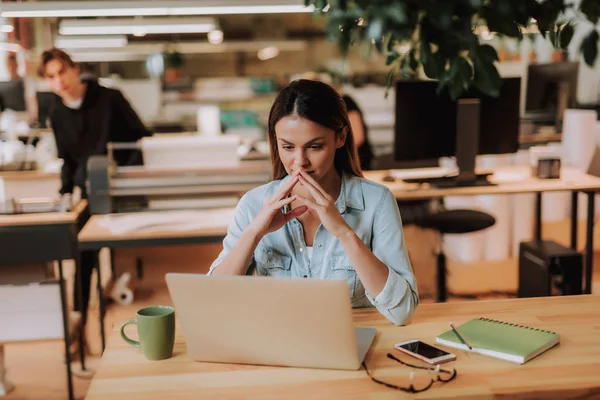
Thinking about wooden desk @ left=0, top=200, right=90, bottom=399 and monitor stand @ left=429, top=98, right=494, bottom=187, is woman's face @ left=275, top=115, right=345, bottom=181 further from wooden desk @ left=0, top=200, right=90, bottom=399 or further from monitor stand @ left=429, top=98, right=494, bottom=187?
monitor stand @ left=429, top=98, right=494, bottom=187

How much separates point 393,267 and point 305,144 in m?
0.37

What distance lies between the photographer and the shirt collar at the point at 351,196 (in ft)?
5.74

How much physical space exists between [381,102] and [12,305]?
6.16 metres

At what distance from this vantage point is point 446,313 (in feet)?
5.23

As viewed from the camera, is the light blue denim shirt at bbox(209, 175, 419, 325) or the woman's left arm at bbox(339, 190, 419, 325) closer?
the woman's left arm at bbox(339, 190, 419, 325)

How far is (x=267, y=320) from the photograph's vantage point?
4.08 ft

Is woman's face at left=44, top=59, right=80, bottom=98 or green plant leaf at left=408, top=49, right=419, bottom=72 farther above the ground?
woman's face at left=44, top=59, right=80, bottom=98

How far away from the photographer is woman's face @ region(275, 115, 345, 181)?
1650 millimetres

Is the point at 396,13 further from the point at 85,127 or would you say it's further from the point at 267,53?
the point at 267,53

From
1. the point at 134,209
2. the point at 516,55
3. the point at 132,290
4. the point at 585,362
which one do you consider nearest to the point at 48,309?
the point at 134,209

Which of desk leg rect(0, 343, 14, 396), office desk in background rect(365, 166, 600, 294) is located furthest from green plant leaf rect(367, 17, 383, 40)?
desk leg rect(0, 343, 14, 396)

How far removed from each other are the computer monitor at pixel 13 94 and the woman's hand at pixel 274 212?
16.3ft

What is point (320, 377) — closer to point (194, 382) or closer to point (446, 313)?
point (194, 382)

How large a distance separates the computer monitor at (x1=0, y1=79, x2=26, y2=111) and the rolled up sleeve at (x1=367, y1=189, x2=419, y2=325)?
5044 millimetres
